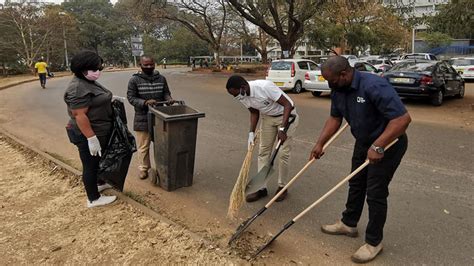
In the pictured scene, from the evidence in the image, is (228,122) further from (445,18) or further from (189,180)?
(445,18)

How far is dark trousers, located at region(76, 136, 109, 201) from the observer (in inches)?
157

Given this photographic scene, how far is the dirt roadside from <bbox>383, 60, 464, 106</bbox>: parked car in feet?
31.9

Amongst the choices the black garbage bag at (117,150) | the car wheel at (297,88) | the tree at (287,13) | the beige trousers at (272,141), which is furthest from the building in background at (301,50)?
the black garbage bag at (117,150)

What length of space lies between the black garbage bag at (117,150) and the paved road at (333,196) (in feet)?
1.75

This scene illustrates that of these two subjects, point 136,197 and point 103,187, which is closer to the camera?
point 136,197

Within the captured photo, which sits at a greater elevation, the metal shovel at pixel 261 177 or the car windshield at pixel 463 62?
the car windshield at pixel 463 62

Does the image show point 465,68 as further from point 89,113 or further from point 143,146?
point 89,113

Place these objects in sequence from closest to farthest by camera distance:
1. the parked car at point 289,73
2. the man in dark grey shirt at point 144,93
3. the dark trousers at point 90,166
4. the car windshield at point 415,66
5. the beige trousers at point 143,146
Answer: the dark trousers at point 90,166, the man in dark grey shirt at point 144,93, the beige trousers at point 143,146, the car windshield at point 415,66, the parked car at point 289,73

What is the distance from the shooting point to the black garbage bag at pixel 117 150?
412 centimetres

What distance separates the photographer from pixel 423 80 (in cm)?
1092

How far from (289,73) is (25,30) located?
3033cm

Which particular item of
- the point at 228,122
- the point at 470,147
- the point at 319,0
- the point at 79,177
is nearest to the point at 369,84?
the point at 79,177

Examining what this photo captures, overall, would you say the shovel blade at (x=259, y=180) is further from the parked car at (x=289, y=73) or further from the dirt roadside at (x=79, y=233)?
the parked car at (x=289, y=73)

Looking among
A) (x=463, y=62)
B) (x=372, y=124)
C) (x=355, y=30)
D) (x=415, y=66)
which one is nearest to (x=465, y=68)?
(x=463, y=62)
